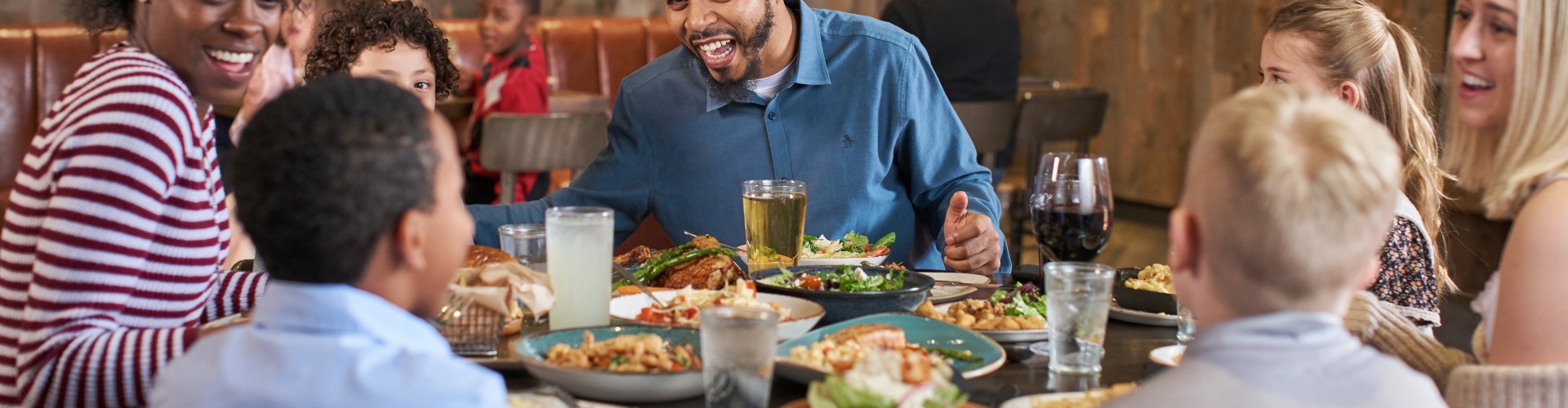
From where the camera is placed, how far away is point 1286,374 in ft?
3.25

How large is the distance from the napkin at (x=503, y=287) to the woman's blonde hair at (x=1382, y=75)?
135 cm

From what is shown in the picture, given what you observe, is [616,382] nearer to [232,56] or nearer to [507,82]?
[232,56]

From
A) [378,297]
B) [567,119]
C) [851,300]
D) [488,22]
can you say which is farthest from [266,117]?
[488,22]

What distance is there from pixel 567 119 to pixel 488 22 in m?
0.91

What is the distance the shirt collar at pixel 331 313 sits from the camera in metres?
0.96

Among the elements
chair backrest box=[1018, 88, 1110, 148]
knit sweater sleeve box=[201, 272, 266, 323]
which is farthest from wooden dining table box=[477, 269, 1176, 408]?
chair backrest box=[1018, 88, 1110, 148]

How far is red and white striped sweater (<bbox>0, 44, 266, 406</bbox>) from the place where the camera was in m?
1.22

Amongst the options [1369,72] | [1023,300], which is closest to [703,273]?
[1023,300]

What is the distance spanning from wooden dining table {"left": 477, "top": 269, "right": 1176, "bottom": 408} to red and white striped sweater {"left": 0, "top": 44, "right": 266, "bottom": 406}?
0.32m

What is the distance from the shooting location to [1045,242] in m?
1.59

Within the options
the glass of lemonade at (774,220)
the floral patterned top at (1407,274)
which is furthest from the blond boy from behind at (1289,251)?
the glass of lemonade at (774,220)

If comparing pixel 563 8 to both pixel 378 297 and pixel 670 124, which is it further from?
pixel 378 297

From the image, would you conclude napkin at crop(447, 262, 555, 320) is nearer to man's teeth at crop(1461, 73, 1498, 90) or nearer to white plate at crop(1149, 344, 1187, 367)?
white plate at crop(1149, 344, 1187, 367)

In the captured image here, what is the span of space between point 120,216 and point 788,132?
1506 millimetres
